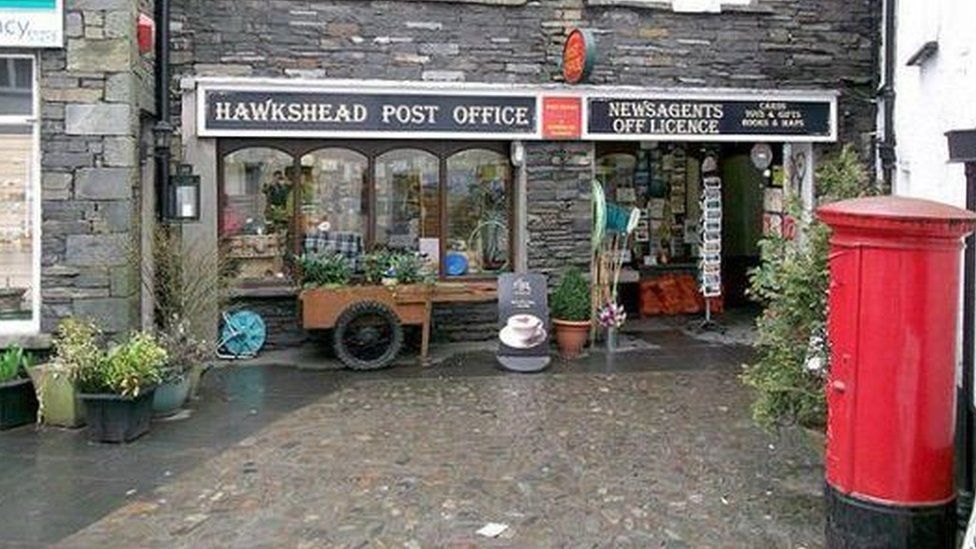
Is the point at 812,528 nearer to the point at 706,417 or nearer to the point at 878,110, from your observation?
the point at 706,417

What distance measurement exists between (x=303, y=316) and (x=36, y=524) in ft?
16.1

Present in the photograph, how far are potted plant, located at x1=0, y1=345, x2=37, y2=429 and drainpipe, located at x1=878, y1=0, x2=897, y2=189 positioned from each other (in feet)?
24.7

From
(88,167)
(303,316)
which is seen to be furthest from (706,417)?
(88,167)

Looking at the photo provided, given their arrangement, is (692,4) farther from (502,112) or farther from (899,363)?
(899,363)

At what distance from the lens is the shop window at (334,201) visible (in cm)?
1155

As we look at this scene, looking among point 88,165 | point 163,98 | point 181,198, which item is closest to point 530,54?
point 163,98

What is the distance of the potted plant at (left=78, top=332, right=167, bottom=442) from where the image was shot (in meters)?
7.30

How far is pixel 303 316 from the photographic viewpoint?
34.0 ft

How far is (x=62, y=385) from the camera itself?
7730 mm

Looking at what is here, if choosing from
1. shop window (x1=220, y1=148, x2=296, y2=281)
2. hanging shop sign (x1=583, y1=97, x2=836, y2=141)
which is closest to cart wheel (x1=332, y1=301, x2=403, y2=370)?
shop window (x1=220, y1=148, x2=296, y2=281)

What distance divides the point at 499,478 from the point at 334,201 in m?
5.93

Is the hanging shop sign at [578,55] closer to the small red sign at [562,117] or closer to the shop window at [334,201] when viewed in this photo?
the small red sign at [562,117]

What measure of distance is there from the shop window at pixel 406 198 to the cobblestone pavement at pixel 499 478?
9.65 feet

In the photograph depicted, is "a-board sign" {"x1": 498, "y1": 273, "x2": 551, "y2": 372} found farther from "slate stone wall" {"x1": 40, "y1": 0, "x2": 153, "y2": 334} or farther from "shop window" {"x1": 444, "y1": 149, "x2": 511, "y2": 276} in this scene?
"slate stone wall" {"x1": 40, "y1": 0, "x2": 153, "y2": 334}
